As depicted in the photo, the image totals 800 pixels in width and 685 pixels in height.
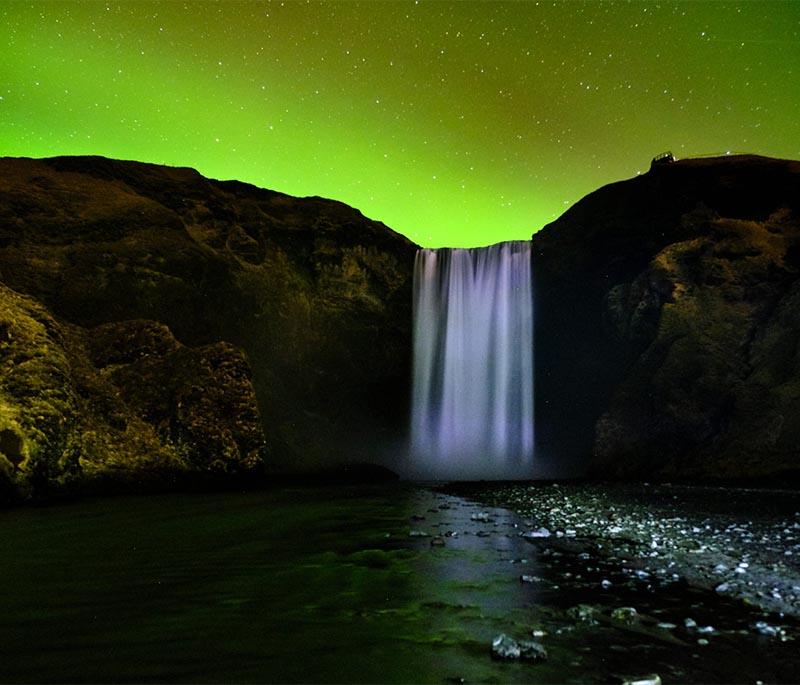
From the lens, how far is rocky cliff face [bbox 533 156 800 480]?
22672 millimetres

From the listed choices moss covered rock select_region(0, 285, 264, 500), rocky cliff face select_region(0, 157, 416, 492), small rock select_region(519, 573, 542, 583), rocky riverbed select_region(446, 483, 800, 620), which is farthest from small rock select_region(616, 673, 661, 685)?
rocky cliff face select_region(0, 157, 416, 492)

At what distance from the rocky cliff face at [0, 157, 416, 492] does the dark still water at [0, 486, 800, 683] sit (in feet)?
47.8

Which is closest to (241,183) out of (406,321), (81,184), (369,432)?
(81,184)

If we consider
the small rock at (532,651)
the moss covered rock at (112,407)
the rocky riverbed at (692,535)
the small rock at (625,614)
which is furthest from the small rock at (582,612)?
the moss covered rock at (112,407)

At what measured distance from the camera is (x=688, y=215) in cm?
2788

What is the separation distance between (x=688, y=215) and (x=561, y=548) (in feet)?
82.5

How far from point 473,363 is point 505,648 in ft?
110

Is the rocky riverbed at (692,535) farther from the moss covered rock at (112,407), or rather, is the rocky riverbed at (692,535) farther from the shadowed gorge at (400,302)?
the moss covered rock at (112,407)

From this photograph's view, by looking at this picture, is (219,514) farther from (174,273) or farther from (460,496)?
(174,273)

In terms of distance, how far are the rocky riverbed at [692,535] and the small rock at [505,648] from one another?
2.34 metres

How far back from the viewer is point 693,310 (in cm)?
2561

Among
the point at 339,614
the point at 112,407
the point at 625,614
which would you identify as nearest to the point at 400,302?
the point at 112,407

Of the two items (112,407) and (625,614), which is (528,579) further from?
(112,407)

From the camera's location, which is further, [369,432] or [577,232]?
[369,432]
